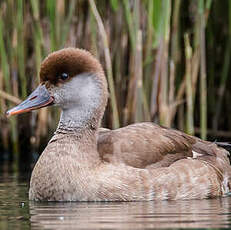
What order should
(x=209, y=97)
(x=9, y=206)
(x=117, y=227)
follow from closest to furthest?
(x=117, y=227) < (x=9, y=206) < (x=209, y=97)

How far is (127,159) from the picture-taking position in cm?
655

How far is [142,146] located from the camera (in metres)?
6.66

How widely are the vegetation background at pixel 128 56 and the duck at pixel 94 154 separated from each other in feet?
5.35

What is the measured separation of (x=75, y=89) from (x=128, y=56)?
284 centimetres

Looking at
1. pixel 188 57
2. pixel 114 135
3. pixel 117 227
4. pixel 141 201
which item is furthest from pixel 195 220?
pixel 188 57

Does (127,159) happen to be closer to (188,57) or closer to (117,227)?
(117,227)

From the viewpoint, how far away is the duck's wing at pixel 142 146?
21.6 ft

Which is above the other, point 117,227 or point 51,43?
point 51,43

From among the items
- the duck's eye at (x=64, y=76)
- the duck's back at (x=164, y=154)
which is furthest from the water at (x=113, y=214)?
the duck's eye at (x=64, y=76)

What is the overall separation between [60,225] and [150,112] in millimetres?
3982

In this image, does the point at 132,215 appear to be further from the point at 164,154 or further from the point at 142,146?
the point at 164,154

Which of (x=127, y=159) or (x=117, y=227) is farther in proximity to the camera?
(x=127, y=159)

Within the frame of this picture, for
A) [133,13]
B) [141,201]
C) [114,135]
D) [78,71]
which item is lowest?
[141,201]

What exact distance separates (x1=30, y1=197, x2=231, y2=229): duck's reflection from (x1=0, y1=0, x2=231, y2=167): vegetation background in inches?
93.9
